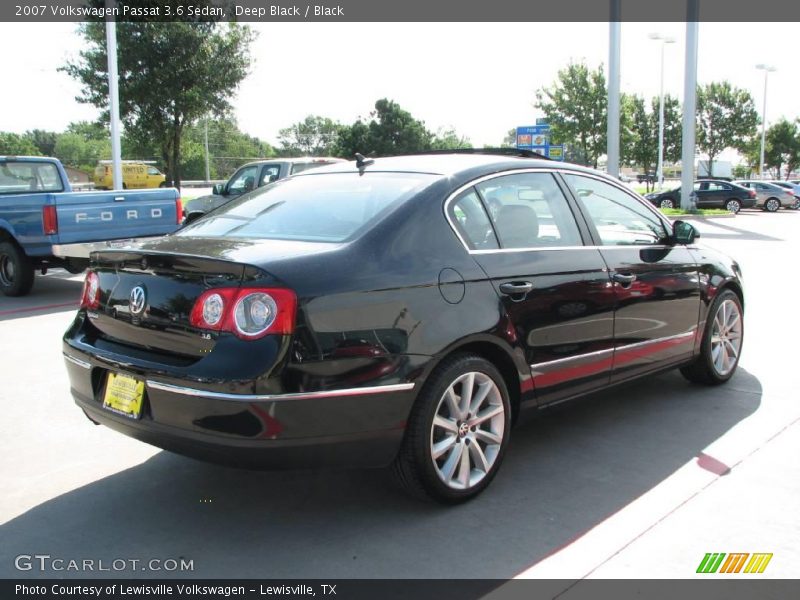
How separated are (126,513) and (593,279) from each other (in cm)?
269

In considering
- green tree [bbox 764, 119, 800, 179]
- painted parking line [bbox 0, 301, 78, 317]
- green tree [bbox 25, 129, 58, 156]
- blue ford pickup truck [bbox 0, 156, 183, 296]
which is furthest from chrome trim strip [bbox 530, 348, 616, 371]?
green tree [bbox 25, 129, 58, 156]

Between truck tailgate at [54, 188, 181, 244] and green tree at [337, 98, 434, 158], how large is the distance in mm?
48055

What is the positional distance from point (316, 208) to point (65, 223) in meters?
7.05

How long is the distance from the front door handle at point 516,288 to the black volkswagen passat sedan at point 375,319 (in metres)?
0.01

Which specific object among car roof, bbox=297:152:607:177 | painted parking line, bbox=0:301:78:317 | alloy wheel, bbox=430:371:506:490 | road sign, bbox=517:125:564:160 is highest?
road sign, bbox=517:125:564:160

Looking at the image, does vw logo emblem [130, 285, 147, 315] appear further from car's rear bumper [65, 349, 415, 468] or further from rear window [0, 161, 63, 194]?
rear window [0, 161, 63, 194]

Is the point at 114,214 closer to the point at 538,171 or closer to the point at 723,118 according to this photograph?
the point at 538,171

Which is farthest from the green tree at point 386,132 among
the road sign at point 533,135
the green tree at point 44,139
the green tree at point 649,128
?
the green tree at point 44,139

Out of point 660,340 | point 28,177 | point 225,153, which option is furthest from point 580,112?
point 225,153

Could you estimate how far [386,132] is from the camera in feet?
195

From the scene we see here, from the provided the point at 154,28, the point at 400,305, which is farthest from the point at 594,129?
the point at 400,305

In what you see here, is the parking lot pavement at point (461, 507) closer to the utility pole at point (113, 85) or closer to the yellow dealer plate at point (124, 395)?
the yellow dealer plate at point (124, 395)

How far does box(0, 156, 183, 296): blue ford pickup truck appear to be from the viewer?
9969 millimetres

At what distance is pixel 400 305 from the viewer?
3.40 m
